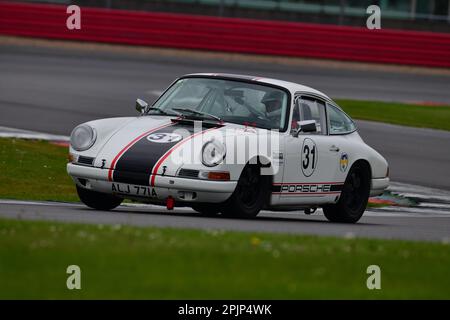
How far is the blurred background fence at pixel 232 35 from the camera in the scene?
31203 mm

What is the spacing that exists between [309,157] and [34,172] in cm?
429

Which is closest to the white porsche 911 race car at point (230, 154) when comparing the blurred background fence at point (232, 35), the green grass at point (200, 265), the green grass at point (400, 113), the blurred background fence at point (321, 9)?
the green grass at point (200, 265)

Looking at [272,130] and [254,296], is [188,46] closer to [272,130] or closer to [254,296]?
[272,130]

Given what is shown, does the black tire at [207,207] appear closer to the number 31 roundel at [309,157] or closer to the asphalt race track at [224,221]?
the asphalt race track at [224,221]

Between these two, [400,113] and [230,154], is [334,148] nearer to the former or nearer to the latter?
[230,154]

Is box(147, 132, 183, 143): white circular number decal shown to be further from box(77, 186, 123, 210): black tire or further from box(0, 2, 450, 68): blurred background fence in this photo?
box(0, 2, 450, 68): blurred background fence

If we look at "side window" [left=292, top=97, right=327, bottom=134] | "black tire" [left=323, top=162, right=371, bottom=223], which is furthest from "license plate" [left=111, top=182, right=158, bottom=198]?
"black tire" [left=323, top=162, right=371, bottom=223]

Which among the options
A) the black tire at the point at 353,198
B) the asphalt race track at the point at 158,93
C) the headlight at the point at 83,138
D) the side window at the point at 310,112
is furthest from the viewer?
the black tire at the point at 353,198

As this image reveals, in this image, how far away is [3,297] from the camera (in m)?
6.01

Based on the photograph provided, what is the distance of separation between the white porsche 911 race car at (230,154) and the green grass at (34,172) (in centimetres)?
203

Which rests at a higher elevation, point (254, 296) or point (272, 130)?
point (272, 130)

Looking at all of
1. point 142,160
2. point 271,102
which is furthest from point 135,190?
point 271,102

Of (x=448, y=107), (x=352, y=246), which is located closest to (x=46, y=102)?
(x=448, y=107)
